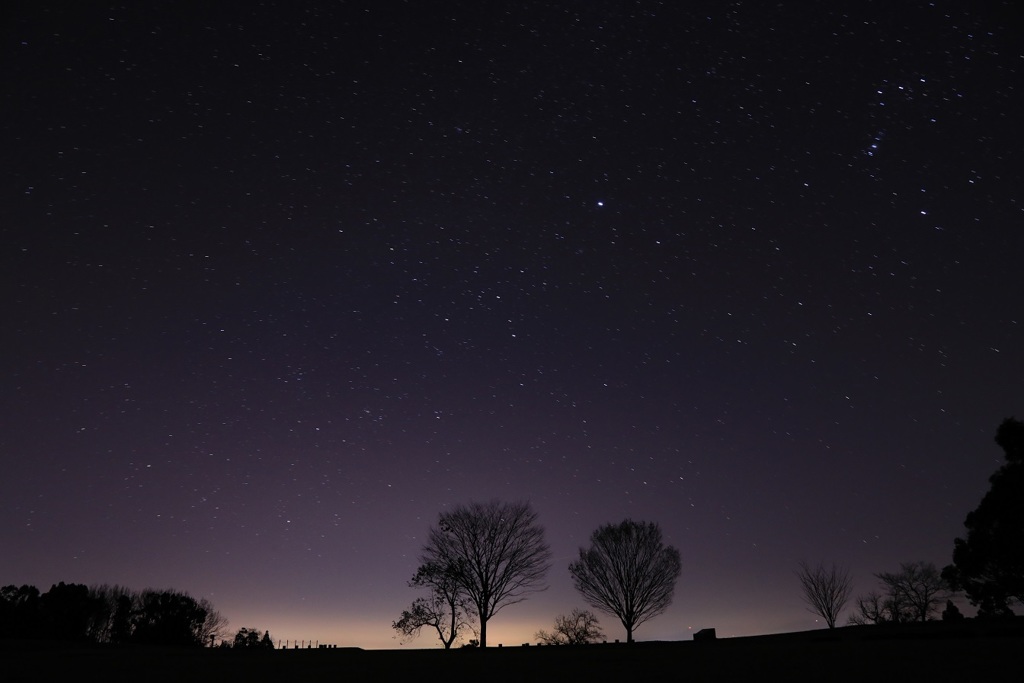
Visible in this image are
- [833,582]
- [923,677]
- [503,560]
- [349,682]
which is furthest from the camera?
[833,582]

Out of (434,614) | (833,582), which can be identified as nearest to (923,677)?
(434,614)

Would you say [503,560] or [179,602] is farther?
[179,602]

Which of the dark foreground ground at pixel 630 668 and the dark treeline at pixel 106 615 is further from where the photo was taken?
the dark treeline at pixel 106 615

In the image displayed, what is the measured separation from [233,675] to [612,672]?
30.0ft

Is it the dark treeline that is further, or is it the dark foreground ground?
the dark treeline

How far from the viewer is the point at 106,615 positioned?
86688 mm

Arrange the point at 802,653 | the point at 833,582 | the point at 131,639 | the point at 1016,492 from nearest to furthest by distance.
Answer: the point at 802,653 < the point at 1016,492 < the point at 833,582 < the point at 131,639

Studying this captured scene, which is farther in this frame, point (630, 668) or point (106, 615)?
point (106, 615)

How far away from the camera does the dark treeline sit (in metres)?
73.9

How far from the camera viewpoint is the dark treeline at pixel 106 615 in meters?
73.9

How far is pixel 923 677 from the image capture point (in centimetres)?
1176

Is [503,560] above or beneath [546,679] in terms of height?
above

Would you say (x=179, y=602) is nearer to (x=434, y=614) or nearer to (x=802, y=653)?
(x=434, y=614)

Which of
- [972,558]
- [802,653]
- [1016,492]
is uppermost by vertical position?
[1016,492]
